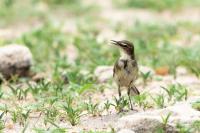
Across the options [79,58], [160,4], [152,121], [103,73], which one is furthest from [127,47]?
[160,4]

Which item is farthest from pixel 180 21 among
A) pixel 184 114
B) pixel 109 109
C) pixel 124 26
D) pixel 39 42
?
pixel 184 114

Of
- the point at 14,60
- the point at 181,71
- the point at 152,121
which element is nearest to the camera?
the point at 152,121

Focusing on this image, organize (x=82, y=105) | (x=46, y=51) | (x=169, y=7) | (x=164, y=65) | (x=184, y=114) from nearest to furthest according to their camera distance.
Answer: (x=184, y=114), (x=82, y=105), (x=164, y=65), (x=46, y=51), (x=169, y=7)

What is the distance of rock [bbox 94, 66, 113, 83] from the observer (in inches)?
377

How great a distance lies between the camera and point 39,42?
38.2ft

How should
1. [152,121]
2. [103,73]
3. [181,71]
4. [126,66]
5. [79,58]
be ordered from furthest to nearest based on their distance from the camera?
[79,58] → [181,71] → [103,73] → [126,66] → [152,121]

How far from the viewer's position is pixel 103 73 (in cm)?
973

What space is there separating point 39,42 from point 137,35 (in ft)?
6.15

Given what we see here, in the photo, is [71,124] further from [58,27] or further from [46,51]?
[58,27]

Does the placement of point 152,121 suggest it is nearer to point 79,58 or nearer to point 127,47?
point 127,47

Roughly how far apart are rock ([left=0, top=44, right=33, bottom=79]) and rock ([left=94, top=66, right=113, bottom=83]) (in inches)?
36.1

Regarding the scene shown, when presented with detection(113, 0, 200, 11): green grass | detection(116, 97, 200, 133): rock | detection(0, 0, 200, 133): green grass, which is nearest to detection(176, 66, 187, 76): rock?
detection(0, 0, 200, 133): green grass

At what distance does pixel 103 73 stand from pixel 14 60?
1.18m

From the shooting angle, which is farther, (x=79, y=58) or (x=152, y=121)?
(x=79, y=58)
